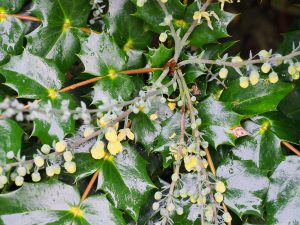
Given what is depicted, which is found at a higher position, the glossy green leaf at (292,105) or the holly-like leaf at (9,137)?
the holly-like leaf at (9,137)

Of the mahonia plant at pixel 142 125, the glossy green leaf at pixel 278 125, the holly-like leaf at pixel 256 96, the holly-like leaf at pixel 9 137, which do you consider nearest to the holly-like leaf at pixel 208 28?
the mahonia plant at pixel 142 125

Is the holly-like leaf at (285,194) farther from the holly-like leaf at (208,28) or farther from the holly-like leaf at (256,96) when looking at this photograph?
the holly-like leaf at (208,28)

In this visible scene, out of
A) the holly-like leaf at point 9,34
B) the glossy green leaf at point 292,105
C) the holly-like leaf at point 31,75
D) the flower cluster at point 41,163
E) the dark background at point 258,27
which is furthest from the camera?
the dark background at point 258,27

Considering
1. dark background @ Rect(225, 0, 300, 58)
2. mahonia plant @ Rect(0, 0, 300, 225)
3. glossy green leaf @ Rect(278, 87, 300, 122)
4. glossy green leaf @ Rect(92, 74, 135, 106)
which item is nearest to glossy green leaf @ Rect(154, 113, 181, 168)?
mahonia plant @ Rect(0, 0, 300, 225)

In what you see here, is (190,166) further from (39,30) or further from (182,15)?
(39,30)

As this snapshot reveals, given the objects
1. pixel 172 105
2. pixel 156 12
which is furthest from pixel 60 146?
pixel 156 12

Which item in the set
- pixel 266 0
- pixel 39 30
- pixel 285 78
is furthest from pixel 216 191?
pixel 266 0

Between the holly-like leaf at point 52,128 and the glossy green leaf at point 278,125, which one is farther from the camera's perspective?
the glossy green leaf at point 278,125
